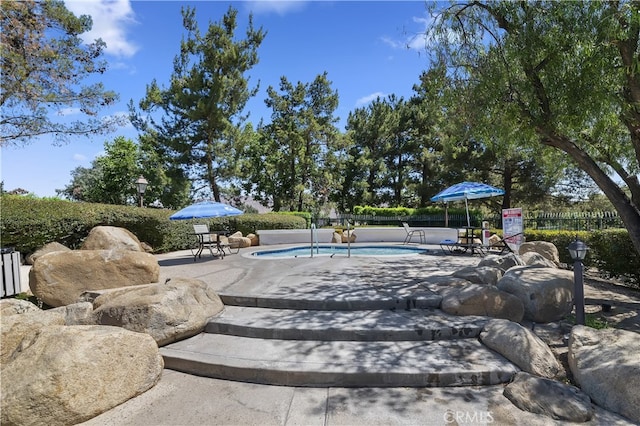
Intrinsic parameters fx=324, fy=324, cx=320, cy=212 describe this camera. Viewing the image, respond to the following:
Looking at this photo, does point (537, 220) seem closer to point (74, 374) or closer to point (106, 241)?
point (106, 241)

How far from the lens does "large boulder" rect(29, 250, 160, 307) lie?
4.74m

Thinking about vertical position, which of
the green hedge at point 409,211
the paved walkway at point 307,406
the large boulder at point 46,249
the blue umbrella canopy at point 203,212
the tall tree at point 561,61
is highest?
the tall tree at point 561,61

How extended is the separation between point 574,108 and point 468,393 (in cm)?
436

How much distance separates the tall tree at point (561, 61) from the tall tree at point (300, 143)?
19.3 meters

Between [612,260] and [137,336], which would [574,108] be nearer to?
[612,260]

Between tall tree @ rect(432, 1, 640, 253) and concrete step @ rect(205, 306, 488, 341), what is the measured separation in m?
3.40

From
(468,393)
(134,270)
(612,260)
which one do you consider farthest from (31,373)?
(612,260)

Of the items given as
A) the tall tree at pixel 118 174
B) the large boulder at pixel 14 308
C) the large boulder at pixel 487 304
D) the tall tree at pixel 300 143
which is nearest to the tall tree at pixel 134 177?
the tall tree at pixel 118 174

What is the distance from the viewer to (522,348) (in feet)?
10.9

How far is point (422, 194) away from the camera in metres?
26.1

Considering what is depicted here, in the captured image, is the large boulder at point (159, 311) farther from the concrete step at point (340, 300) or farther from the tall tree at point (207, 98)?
the tall tree at point (207, 98)

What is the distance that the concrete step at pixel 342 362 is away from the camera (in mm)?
3102

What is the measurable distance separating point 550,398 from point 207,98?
21.5 m

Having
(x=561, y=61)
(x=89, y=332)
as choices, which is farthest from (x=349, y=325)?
(x=561, y=61)
